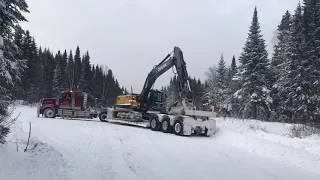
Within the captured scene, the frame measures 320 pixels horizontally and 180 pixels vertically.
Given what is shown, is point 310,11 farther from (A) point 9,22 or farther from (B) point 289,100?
(A) point 9,22

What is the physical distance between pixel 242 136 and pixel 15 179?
11.3 meters

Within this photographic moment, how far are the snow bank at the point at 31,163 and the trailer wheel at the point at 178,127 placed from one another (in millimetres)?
9343

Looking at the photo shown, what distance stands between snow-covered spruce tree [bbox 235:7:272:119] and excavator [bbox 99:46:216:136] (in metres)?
14.7

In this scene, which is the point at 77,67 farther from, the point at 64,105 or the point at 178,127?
the point at 178,127

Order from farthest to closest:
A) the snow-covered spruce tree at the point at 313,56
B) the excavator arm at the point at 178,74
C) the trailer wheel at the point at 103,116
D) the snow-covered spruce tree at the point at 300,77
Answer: the snow-covered spruce tree at the point at 300,77 → the snow-covered spruce tree at the point at 313,56 → the trailer wheel at the point at 103,116 → the excavator arm at the point at 178,74

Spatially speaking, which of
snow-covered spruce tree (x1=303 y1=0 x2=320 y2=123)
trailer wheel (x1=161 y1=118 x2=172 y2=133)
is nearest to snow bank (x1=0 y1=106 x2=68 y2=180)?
trailer wheel (x1=161 y1=118 x2=172 y2=133)

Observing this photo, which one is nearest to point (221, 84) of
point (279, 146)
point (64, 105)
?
point (64, 105)

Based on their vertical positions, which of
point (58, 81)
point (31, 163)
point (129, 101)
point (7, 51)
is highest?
point (58, 81)

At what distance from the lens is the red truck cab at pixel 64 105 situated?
2823cm

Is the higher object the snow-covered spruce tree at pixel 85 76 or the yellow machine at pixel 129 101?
the snow-covered spruce tree at pixel 85 76

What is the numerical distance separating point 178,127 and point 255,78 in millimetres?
20193

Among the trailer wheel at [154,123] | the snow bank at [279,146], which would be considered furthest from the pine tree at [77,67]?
the snow bank at [279,146]

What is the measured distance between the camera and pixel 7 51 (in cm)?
891

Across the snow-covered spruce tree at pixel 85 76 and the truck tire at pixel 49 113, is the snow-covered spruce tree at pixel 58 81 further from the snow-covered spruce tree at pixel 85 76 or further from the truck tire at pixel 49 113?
the truck tire at pixel 49 113
